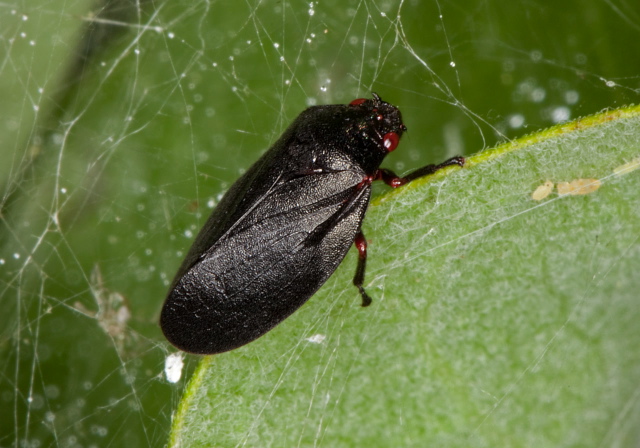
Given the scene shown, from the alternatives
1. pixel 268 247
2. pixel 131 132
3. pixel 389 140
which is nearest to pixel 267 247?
pixel 268 247

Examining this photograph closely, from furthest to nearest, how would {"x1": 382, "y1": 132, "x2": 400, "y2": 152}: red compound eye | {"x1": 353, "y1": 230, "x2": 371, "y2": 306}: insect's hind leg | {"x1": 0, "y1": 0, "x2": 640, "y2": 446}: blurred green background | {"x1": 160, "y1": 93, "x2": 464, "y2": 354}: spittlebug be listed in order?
1. {"x1": 0, "y1": 0, "x2": 640, "y2": 446}: blurred green background
2. {"x1": 382, "y1": 132, "x2": 400, "y2": 152}: red compound eye
3. {"x1": 160, "y1": 93, "x2": 464, "y2": 354}: spittlebug
4. {"x1": 353, "y1": 230, "x2": 371, "y2": 306}: insect's hind leg

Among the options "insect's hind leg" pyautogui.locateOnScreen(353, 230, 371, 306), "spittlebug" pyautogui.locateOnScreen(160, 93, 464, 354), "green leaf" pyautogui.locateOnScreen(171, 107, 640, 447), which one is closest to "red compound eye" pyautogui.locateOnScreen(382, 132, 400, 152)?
"spittlebug" pyautogui.locateOnScreen(160, 93, 464, 354)

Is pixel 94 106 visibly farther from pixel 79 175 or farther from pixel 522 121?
pixel 522 121

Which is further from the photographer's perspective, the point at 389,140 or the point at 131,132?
the point at 131,132

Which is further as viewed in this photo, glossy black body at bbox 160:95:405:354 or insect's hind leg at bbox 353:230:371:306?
glossy black body at bbox 160:95:405:354

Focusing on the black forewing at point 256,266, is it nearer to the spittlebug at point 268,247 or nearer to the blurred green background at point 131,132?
the spittlebug at point 268,247

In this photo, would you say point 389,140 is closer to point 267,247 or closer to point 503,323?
point 267,247

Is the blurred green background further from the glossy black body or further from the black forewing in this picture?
the black forewing
